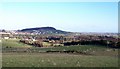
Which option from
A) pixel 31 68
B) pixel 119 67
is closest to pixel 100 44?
pixel 119 67

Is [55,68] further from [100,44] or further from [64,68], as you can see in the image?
[100,44]

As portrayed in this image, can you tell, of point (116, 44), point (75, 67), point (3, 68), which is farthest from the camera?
point (116, 44)

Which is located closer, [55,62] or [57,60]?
[55,62]

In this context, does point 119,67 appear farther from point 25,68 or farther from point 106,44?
point 106,44

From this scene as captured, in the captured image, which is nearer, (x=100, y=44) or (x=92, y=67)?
(x=92, y=67)

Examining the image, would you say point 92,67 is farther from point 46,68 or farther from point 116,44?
point 116,44

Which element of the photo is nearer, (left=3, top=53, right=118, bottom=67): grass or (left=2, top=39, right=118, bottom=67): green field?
(left=3, top=53, right=118, bottom=67): grass

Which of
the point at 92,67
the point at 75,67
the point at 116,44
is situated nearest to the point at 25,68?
the point at 75,67

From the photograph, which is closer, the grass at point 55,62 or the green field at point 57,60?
the grass at point 55,62

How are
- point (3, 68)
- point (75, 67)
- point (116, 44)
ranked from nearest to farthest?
point (3, 68) < point (75, 67) < point (116, 44)
